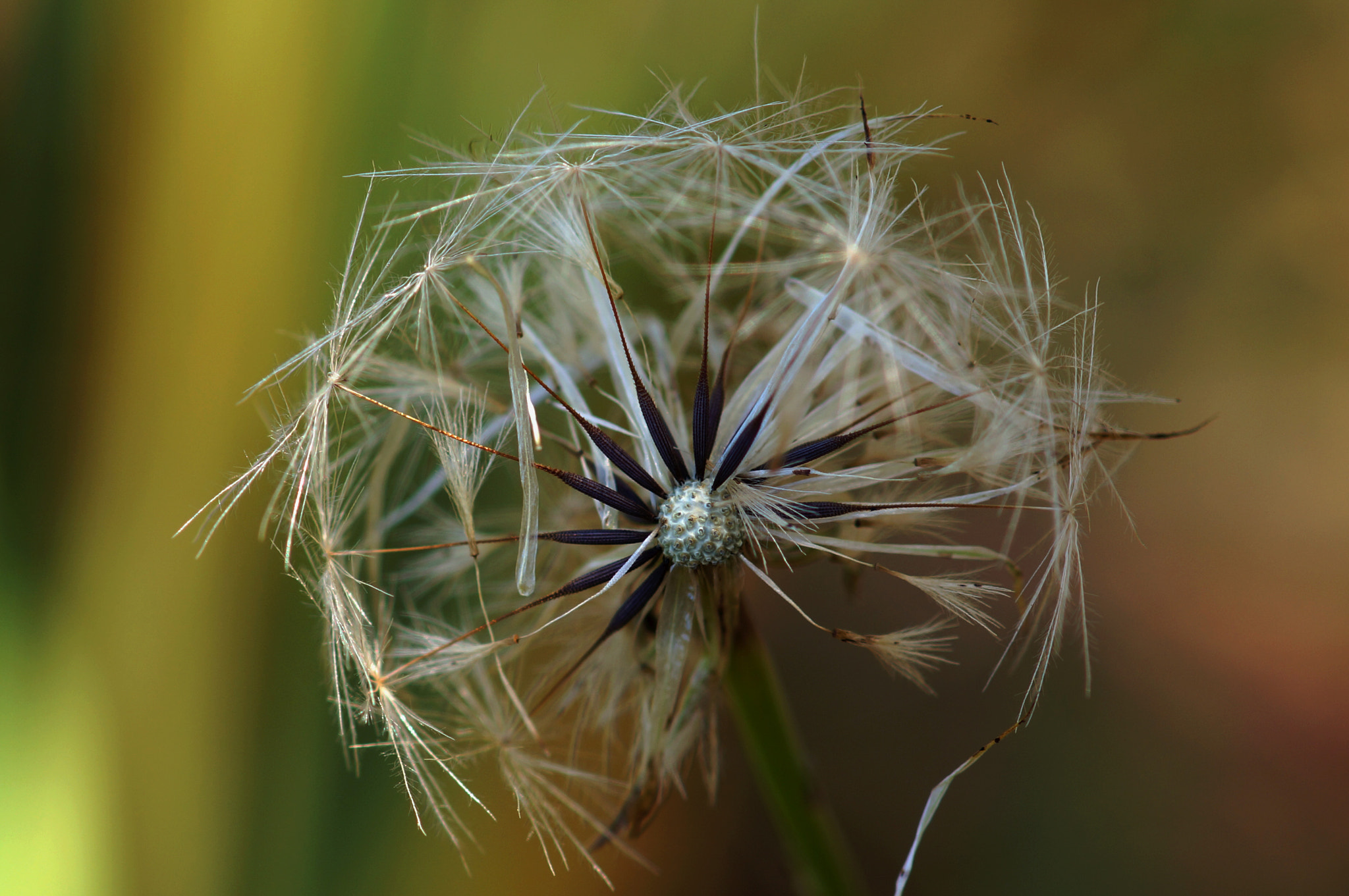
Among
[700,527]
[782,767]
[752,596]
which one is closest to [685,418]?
[700,527]

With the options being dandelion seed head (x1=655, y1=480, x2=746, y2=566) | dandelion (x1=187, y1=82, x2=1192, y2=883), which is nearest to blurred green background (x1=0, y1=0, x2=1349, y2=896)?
dandelion (x1=187, y1=82, x2=1192, y2=883)

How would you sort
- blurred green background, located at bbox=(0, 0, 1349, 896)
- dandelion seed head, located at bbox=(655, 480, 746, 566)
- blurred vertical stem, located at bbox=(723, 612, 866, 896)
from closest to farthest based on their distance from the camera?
dandelion seed head, located at bbox=(655, 480, 746, 566) → blurred vertical stem, located at bbox=(723, 612, 866, 896) → blurred green background, located at bbox=(0, 0, 1349, 896)

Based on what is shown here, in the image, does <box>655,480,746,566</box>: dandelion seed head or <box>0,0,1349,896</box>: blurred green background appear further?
<box>0,0,1349,896</box>: blurred green background

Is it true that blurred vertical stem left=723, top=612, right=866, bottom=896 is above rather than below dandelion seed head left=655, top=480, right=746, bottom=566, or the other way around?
below

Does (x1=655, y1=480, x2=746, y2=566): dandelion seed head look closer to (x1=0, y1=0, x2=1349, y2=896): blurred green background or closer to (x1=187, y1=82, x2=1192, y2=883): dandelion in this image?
(x1=187, y1=82, x2=1192, y2=883): dandelion

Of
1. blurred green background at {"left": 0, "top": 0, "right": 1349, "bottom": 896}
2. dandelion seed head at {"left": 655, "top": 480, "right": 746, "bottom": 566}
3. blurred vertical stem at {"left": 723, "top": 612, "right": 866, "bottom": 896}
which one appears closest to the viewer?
dandelion seed head at {"left": 655, "top": 480, "right": 746, "bottom": 566}

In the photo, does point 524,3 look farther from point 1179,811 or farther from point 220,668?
point 1179,811
